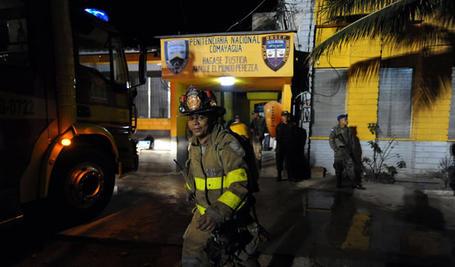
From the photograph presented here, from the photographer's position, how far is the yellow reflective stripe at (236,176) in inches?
91.1

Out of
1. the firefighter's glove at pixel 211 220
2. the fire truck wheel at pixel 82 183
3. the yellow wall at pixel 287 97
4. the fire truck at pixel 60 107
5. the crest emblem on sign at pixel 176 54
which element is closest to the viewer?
the firefighter's glove at pixel 211 220

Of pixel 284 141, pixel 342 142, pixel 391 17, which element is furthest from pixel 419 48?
pixel 284 141

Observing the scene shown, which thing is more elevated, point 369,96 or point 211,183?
point 369,96

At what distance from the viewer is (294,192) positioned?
704 cm

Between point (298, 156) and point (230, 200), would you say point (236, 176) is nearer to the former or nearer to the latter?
point (230, 200)

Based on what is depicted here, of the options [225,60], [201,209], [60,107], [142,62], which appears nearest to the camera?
[201,209]

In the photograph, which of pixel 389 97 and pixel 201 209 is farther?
pixel 389 97

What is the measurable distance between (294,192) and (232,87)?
4.79 metres

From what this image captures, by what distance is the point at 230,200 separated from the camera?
2.26 meters

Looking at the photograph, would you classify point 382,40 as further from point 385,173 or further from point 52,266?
point 52,266

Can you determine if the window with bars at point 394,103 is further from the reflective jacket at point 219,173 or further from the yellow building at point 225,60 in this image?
the reflective jacket at point 219,173

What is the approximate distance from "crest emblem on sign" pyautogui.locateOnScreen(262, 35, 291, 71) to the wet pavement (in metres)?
3.24

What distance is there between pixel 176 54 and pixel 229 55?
1.44 meters

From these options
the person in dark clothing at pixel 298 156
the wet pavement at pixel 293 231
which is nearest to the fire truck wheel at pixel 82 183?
the wet pavement at pixel 293 231
